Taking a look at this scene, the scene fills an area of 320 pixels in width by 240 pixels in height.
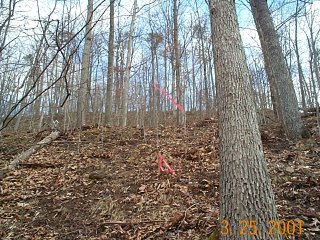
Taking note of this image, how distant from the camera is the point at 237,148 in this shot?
2295mm

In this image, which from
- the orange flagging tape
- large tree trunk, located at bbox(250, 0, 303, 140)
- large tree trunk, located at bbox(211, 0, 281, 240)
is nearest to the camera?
large tree trunk, located at bbox(211, 0, 281, 240)

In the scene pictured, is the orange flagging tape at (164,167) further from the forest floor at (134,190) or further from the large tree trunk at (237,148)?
the large tree trunk at (237,148)

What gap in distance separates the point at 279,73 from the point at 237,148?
4.65m

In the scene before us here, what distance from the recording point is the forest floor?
3037 mm

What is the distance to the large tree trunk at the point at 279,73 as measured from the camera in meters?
5.70

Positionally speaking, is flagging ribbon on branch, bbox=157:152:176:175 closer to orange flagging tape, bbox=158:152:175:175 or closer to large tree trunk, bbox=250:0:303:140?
orange flagging tape, bbox=158:152:175:175

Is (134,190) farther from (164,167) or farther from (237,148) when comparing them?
(237,148)

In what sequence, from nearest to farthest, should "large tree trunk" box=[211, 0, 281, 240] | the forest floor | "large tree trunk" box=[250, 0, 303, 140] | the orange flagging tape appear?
1. "large tree trunk" box=[211, 0, 281, 240]
2. the forest floor
3. the orange flagging tape
4. "large tree trunk" box=[250, 0, 303, 140]

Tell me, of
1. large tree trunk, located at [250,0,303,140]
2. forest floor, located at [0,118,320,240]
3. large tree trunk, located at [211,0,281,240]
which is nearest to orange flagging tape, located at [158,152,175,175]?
forest floor, located at [0,118,320,240]

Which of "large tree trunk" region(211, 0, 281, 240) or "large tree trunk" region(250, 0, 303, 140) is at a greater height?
"large tree trunk" region(250, 0, 303, 140)

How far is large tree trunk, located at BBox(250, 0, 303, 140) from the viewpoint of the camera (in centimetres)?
570

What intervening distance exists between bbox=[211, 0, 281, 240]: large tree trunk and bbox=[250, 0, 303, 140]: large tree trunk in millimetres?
3862

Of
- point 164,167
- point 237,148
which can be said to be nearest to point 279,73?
point 164,167

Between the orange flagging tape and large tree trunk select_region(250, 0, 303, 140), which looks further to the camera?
large tree trunk select_region(250, 0, 303, 140)
